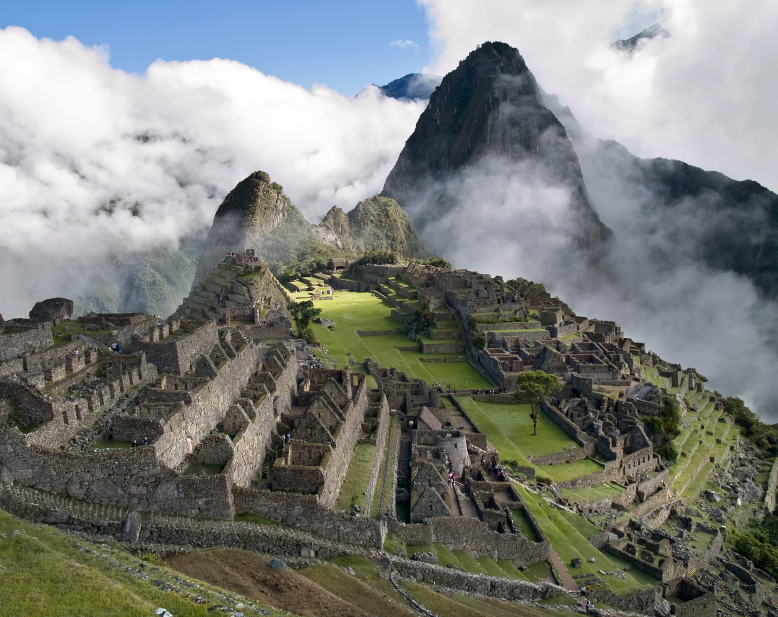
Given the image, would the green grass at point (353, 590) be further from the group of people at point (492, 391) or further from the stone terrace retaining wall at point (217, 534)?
the group of people at point (492, 391)

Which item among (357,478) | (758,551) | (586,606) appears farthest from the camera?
(758,551)

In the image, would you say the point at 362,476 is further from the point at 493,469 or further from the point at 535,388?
the point at 535,388

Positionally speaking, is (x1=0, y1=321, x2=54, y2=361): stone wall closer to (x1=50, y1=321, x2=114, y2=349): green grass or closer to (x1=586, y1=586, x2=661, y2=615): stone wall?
(x1=50, y1=321, x2=114, y2=349): green grass

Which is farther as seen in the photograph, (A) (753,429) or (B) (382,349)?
(A) (753,429)

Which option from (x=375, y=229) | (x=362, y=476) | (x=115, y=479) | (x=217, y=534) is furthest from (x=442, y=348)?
(x=375, y=229)

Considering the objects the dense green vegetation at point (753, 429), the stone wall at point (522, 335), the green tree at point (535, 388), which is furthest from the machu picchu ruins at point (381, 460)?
the stone wall at point (522, 335)

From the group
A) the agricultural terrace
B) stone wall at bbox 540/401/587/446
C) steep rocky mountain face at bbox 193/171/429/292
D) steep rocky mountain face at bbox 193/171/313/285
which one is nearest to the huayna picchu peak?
stone wall at bbox 540/401/587/446
